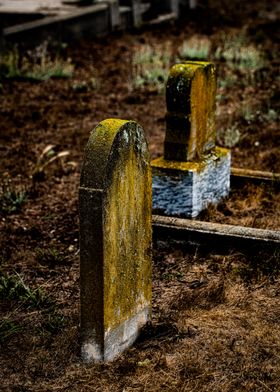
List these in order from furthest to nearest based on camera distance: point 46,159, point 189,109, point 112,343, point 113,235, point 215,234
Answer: point 46,159 → point 189,109 → point 215,234 → point 112,343 → point 113,235

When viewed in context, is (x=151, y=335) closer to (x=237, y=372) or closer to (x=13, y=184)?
(x=237, y=372)

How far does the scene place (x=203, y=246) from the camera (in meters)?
→ 6.08

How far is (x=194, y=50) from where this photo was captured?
12422mm

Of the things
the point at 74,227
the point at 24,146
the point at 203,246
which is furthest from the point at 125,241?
the point at 24,146

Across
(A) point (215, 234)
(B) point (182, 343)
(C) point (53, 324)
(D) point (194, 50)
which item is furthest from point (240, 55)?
(B) point (182, 343)

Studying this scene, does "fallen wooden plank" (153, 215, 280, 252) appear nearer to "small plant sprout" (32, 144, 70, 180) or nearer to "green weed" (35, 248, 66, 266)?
"green weed" (35, 248, 66, 266)

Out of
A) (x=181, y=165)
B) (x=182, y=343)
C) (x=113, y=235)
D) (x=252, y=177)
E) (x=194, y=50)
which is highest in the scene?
(x=194, y=50)

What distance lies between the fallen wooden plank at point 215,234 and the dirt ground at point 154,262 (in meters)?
0.08

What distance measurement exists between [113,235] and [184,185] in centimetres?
217

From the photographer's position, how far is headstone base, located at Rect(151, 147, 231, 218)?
6488 millimetres

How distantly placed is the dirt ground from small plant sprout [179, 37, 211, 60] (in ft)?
2.15

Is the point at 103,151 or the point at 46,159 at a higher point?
the point at 103,151

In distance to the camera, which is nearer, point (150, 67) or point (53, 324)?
Answer: point (53, 324)

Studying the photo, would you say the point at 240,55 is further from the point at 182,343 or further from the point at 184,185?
the point at 182,343
